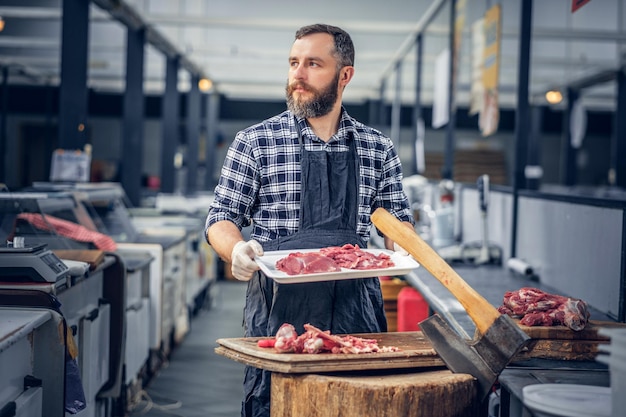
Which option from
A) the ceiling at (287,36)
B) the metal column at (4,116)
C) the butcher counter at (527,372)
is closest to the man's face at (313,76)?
the butcher counter at (527,372)

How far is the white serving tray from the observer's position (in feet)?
7.26

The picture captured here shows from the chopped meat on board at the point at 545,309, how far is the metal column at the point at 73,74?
13.3ft

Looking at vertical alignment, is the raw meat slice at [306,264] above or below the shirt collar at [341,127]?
below

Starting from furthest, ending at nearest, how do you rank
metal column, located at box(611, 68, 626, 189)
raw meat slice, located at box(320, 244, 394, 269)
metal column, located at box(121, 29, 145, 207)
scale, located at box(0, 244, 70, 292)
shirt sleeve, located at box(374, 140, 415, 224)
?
metal column, located at box(611, 68, 626, 189) < metal column, located at box(121, 29, 145, 207) < scale, located at box(0, 244, 70, 292) < shirt sleeve, located at box(374, 140, 415, 224) < raw meat slice, located at box(320, 244, 394, 269)

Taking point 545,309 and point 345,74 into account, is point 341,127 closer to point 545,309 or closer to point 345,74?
point 345,74

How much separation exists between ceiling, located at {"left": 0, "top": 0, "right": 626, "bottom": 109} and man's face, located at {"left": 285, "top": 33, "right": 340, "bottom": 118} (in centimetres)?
425

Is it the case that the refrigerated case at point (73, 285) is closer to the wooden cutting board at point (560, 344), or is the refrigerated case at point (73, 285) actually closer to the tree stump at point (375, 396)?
the tree stump at point (375, 396)

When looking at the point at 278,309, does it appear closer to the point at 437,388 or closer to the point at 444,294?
the point at 437,388

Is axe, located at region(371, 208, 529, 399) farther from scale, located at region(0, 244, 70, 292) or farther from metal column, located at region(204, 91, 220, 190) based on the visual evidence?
metal column, located at region(204, 91, 220, 190)

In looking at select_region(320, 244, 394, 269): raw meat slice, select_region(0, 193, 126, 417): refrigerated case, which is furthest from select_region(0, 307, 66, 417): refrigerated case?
select_region(320, 244, 394, 269): raw meat slice

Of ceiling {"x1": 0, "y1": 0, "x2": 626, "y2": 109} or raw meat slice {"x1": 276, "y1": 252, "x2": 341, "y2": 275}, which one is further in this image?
ceiling {"x1": 0, "y1": 0, "x2": 626, "y2": 109}

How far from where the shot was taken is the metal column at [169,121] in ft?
32.9

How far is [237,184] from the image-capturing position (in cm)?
260

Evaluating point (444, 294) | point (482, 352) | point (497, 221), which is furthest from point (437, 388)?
point (497, 221)
